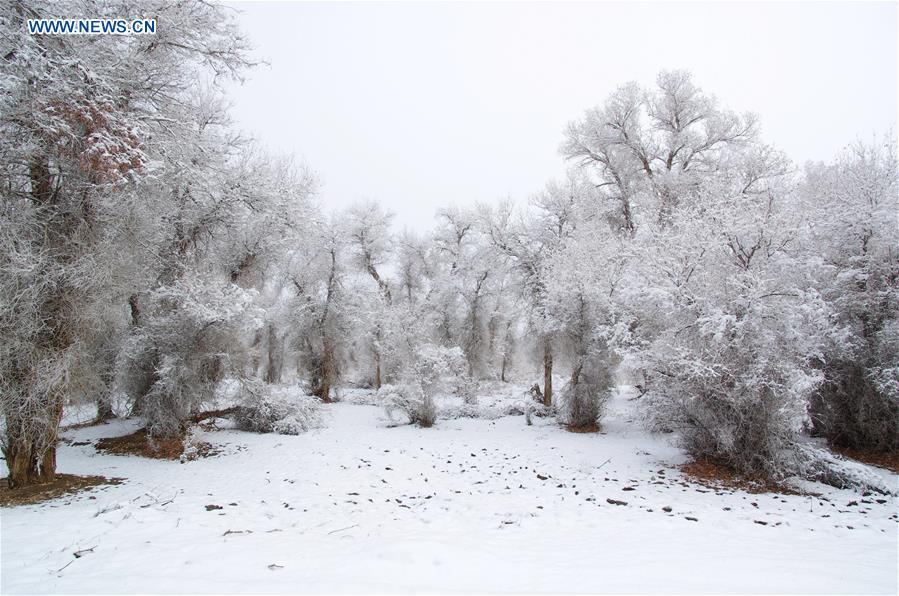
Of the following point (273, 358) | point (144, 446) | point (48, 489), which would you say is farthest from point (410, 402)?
point (273, 358)

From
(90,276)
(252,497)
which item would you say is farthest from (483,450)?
(90,276)

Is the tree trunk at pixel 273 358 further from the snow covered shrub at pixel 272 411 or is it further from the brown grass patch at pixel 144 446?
the brown grass patch at pixel 144 446

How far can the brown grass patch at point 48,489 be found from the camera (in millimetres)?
6680

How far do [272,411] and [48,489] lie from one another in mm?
6135

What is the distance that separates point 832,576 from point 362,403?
19.5m

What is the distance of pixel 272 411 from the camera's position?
13234 millimetres

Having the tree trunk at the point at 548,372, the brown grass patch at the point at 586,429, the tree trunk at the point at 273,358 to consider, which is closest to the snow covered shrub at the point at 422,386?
the brown grass patch at the point at 586,429

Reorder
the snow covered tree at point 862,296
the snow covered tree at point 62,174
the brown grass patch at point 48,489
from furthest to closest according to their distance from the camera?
1. the snow covered tree at point 862,296
2. the brown grass patch at point 48,489
3. the snow covered tree at point 62,174

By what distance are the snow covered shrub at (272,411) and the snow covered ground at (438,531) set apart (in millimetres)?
2949

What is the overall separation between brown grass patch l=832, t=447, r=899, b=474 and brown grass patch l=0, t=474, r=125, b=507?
14.7 meters

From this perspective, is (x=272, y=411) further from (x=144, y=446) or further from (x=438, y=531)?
(x=438, y=531)

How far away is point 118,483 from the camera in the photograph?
8023 millimetres

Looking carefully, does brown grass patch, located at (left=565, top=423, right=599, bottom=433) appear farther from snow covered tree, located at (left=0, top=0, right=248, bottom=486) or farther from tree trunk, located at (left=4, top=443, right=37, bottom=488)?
tree trunk, located at (left=4, top=443, right=37, bottom=488)

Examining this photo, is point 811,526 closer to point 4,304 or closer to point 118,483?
point 118,483
